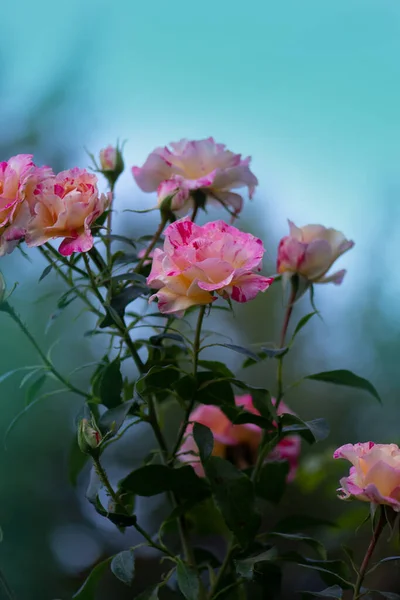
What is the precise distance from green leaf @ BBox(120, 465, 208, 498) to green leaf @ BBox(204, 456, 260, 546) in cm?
3

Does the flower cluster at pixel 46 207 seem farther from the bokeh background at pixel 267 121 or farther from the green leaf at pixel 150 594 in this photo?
the bokeh background at pixel 267 121

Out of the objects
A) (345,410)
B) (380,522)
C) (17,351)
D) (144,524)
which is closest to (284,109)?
(345,410)

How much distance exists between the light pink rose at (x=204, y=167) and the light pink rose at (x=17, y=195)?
0.41ft

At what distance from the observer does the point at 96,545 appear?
3.36 ft

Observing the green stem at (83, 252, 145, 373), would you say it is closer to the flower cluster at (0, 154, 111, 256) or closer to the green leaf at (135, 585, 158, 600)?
the flower cluster at (0, 154, 111, 256)

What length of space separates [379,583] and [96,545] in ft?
1.40

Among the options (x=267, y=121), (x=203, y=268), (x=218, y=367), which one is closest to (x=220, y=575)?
(x=218, y=367)

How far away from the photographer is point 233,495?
533 mm

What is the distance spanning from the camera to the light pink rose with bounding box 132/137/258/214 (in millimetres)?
598

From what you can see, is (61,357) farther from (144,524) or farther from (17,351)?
(144,524)

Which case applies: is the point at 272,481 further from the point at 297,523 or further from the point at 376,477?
the point at 376,477

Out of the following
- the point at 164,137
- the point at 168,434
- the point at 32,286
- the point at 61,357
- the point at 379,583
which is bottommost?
the point at 379,583

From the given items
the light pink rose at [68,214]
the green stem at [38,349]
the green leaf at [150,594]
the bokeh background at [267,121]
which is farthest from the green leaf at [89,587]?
the bokeh background at [267,121]

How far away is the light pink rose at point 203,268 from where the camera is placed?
457 mm
